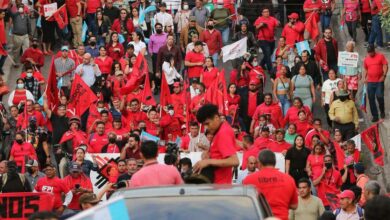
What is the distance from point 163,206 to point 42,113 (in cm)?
1516

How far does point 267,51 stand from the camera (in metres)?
28.9

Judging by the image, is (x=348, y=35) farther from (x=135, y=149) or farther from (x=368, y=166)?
(x=135, y=149)

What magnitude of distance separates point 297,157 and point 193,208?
463 inches

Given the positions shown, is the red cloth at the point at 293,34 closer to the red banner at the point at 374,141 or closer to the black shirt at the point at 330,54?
the black shirt at the point at 330,54

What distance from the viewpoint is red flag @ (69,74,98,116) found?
82.8ft

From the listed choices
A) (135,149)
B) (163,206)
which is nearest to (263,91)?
(135,149)

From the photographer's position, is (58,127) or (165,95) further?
(165,95)

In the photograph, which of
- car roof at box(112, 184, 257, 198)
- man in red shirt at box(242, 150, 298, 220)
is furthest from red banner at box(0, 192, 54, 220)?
car roof at box(112, 184, 257, 198)

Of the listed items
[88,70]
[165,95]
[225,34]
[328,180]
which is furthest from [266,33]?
[328,180]

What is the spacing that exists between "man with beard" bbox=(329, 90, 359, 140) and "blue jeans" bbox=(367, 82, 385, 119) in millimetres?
1036

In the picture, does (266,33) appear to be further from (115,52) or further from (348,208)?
(348,208)

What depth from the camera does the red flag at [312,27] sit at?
96.3ft

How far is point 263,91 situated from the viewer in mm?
27094

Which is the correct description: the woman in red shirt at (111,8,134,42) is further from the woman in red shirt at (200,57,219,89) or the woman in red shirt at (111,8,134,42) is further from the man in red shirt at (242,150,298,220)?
the man in red shirt at (242,150,298,220)
